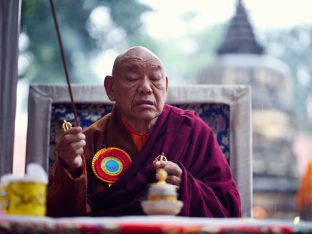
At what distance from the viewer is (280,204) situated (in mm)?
19875

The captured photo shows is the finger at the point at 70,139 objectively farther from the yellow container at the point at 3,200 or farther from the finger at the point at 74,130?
the yellow container at the point at 3,200

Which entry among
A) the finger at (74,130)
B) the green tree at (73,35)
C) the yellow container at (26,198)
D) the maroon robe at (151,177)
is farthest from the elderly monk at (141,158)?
the green tree at (73,35)

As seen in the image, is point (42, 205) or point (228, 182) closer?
point (42, 205)

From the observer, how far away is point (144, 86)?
2.92m

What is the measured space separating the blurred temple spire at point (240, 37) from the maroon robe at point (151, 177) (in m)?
18.7

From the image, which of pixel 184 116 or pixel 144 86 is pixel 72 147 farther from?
pixel 184 116

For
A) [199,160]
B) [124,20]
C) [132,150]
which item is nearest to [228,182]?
[199,160]

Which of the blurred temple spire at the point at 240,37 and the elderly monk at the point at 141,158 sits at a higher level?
the blurred temple spire at the point at 240,37

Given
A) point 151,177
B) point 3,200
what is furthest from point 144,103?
point 3,200

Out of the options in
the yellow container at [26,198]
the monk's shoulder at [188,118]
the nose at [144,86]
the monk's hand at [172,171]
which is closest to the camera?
the yellow container at [26,198]

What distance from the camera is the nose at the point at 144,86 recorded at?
9.55ft

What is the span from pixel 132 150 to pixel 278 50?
28733 mm

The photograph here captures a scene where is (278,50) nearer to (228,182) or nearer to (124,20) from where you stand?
(124,20)

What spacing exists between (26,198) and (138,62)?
0.93 metres
